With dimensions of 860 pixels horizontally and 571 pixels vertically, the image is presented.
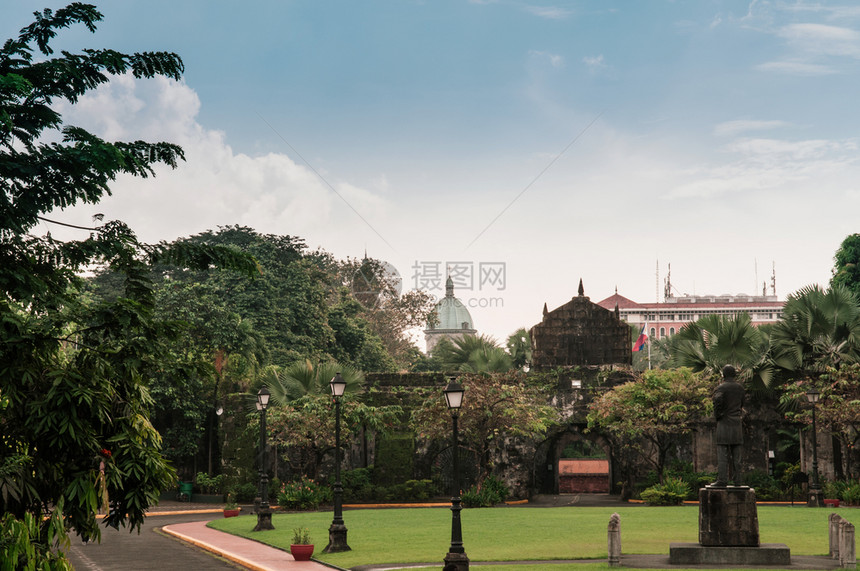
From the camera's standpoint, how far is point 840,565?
59.4 ft

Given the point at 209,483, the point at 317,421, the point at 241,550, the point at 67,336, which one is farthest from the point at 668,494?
the point at 67,336

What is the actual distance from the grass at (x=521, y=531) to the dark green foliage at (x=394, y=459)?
21.9 feet

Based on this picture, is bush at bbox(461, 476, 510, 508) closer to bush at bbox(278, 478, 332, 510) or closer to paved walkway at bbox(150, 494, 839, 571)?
bush at bbox(278, 478, 332, 510)

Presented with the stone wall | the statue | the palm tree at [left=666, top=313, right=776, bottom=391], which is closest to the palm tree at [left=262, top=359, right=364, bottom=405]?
the stone wall

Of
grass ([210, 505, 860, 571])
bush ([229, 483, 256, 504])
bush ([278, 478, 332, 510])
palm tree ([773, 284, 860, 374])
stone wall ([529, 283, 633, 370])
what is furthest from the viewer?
stone wall ([529, 283, 633, 370])

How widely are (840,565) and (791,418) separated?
21.8 m

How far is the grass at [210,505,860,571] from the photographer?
21303mm

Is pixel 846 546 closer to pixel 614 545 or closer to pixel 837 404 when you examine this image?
pixel 614 545

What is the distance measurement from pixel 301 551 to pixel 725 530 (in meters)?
8.81

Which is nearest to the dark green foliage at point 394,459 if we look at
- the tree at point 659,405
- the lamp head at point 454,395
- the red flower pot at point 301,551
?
the tree at point 659,405

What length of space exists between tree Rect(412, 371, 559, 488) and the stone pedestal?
1945 cm

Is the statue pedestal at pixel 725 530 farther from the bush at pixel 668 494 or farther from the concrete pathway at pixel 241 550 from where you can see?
the bush at pixel 668 494

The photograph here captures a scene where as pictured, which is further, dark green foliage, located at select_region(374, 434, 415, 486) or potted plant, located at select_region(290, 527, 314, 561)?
dark green foliage, located at select_region(374, 434, 415, 486)

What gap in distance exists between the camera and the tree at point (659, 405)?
125 ft
